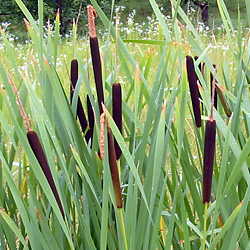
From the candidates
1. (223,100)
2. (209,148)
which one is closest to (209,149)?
(209,148)

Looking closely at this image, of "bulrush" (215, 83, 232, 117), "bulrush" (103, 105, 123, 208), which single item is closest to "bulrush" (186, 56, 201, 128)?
"bulrush" (215, 83, 232, 117)

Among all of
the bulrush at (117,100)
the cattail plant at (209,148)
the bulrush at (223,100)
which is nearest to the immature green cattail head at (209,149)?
the cattail plant at (209,148)

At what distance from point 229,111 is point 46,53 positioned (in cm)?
30

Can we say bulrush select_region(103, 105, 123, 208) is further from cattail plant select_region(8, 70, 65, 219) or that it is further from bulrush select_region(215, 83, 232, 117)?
bulrush select_region(215, 83, 232, 117)

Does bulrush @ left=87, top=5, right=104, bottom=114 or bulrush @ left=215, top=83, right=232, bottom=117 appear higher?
bulrush @ left=87, top=5, right=104, bottom=114

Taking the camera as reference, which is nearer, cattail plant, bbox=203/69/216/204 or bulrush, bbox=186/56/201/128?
cattail plant, bbox=203/69/216/204

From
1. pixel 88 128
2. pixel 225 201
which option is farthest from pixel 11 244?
pixel 225 201

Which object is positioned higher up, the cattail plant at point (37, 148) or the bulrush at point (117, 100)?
the bulrush at point (117, 100)

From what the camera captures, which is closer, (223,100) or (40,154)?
(40,154)

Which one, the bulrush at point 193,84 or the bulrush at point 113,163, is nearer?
the bulrush at point 113,163

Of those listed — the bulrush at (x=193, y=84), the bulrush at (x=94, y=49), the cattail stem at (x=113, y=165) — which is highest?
the bulrush at (x=94, y=49)

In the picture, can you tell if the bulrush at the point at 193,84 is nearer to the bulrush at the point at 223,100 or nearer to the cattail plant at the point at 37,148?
the bulrush at the point at 223,100

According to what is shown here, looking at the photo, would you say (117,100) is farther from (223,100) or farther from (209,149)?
(223,100)

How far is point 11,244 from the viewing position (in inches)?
23.6
